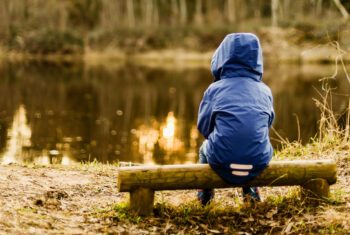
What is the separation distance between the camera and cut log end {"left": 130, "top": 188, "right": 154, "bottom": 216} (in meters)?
3.87

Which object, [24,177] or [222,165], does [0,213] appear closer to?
[24,177]

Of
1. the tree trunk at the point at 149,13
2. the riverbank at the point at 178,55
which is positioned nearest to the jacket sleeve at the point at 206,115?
the riverbank at the point at 178,55

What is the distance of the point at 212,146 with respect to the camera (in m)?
3.67

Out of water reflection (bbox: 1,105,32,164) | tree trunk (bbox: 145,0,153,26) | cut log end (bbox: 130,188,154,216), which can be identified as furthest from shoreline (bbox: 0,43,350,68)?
cut log end (bbox: 130,188,154,216)

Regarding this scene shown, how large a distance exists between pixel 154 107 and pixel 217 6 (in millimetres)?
40146

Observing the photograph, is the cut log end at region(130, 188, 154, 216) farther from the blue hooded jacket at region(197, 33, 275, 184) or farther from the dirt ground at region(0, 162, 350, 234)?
the blue hooded jacket at region(197, 33, 275, 184)

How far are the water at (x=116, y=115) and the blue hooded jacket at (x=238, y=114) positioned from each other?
4.14 meters

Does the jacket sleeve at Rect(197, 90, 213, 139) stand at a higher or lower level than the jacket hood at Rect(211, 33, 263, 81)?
lower

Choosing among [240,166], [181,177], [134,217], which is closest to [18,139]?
[134,217]

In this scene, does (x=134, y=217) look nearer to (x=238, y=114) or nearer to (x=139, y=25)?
(x=238, y=114)

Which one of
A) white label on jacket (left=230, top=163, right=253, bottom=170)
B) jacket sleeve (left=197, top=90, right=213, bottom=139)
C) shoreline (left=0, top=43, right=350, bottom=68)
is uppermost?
shoreline (left=0, top=43, right=350, bottom=68)

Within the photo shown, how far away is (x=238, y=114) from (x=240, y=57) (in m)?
0.55

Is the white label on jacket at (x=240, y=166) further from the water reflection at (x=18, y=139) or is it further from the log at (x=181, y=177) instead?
the water reflection at (x=18, y=139)

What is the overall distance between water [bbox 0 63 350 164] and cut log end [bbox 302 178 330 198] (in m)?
4.38
